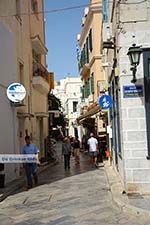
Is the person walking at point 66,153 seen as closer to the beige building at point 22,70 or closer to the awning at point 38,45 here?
the beige building at point 22,70

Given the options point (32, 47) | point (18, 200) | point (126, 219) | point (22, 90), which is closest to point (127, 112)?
point (126, 219)

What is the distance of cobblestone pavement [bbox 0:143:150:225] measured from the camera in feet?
29.6

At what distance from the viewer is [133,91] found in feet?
36.4

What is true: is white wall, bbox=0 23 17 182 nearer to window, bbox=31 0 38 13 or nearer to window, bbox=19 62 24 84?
window, bbox=19 62 24 84

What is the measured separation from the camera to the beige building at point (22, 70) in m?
16.4

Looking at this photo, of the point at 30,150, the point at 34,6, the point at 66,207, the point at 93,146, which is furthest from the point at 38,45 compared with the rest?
the point at 66,207

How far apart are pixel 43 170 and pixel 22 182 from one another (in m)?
5.50

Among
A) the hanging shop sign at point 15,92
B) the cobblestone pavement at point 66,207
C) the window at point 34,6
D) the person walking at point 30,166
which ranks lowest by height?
the cobblestone pavement at point 66,207

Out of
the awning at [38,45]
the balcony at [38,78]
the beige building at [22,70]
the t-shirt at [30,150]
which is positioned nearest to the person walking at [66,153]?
the beige building at [22,70]

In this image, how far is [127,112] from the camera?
11180 mm

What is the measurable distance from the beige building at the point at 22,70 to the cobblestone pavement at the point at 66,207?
2.86 metres

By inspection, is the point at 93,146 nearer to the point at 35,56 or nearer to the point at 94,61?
the point at 35,56

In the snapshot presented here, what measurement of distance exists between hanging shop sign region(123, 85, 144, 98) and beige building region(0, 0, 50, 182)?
5.59 m

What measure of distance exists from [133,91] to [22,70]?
1079 centimetres
